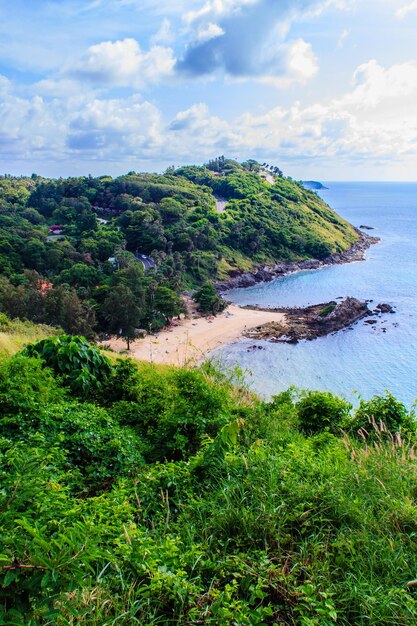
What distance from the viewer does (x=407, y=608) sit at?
302 cm

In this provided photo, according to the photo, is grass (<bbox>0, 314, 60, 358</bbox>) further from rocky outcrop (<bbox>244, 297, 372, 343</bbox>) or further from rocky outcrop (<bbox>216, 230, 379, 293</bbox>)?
rocky outcrop (<bbox>216, 230, 379, 293</bbox>)

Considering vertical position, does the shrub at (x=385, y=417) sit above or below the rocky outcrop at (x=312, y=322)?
above

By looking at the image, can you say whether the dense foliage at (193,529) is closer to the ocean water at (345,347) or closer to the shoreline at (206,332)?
the ocean water at (345,347)

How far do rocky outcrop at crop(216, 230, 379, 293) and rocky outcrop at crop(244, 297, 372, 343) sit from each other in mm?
14785

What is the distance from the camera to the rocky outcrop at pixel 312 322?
4445 centimetres

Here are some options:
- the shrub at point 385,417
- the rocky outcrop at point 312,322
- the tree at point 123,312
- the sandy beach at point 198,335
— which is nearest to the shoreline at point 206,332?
the sandy beach at point 198,335

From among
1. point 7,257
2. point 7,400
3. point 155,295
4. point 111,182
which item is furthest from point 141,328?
point 111,182

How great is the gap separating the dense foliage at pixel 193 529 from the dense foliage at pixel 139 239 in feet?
84.6

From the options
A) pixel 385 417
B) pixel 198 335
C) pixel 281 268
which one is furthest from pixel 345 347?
pixel 281 268

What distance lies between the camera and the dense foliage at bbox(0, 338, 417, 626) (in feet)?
9.22

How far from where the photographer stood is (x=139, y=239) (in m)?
67.2

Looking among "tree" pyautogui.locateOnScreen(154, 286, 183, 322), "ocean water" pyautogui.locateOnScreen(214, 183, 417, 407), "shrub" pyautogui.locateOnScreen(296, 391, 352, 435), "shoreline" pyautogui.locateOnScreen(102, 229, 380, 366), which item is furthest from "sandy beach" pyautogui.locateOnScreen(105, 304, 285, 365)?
"shrub" pyautogui.locateOnScreen(296, 391, 352, 435)

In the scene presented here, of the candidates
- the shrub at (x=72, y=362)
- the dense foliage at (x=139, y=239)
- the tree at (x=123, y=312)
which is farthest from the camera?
the dense foliage at (x=139, y=239)

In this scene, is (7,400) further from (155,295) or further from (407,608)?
(155,295)
